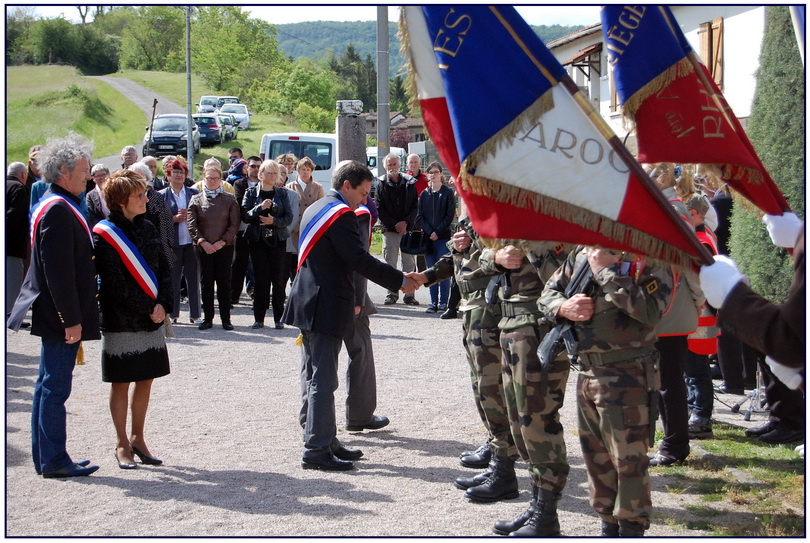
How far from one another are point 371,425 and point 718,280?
4.36 metres

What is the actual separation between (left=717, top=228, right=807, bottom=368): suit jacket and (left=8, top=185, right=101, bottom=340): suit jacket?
4094 mm

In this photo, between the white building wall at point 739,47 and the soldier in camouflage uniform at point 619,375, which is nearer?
the soldier in camouflage uniform at point 619,375

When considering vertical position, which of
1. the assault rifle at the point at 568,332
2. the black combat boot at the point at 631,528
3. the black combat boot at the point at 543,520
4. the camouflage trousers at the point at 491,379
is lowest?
the black combat boot at the point at 543,520

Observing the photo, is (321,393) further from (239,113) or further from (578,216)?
(239,113)

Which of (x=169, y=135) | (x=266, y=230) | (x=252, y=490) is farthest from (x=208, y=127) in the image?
(x=252, y=490)

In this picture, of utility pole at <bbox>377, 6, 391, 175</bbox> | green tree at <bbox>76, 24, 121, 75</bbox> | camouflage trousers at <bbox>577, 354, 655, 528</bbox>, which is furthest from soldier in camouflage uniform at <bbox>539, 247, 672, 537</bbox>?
green tree at <bbox>76, 24, 121, 75</bbox>

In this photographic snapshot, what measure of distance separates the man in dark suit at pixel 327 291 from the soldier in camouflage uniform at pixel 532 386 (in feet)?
4.04

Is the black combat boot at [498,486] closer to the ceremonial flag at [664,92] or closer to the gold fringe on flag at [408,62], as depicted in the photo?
the ceremonial flag at [664,92]

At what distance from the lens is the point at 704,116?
4281 mm

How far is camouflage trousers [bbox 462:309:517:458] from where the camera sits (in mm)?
5480

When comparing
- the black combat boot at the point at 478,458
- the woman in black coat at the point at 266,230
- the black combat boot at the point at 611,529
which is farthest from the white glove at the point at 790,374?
→ the woman in black coat at the point at 266,230

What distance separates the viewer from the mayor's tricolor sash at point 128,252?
585cm

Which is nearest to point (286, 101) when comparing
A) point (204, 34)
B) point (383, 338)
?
point (204, 34)

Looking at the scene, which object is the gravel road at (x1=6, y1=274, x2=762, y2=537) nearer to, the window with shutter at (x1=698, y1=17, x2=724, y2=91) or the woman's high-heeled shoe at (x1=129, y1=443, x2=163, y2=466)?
the woman's high-heeled shoe at (x1=129, y1=443, x2=163, y2=466)
